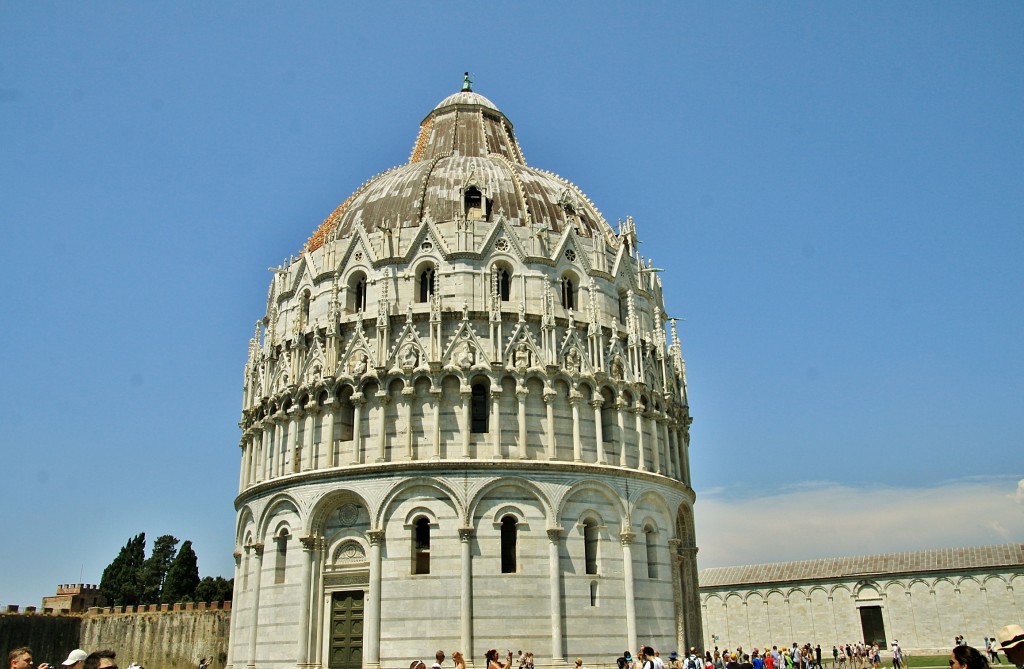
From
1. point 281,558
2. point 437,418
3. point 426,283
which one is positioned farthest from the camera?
point 426,283

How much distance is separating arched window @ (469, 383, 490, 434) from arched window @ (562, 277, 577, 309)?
5.90 meters

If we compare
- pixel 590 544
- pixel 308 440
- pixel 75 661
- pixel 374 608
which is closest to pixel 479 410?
pixel 590 544

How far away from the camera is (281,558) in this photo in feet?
119

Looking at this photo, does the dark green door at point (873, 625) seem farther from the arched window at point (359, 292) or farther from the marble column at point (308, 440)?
the arched window at point (359, 292)

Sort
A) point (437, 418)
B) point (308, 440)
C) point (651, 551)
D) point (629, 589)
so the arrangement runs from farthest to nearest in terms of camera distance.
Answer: point (651, 551), point (308, 440), point (437, 418), point (629, 589)

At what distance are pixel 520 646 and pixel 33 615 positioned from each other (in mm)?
46650

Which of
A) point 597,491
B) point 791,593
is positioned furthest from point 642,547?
point 791,593

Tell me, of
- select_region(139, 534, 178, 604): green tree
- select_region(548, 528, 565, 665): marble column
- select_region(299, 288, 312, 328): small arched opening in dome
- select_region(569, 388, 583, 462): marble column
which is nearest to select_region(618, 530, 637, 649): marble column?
select_region(548, 528, 565, 665): marble column

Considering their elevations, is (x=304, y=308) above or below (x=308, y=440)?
above

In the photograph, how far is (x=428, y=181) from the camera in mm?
42281

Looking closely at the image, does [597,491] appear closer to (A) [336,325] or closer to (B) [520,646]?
(B) [520,646]

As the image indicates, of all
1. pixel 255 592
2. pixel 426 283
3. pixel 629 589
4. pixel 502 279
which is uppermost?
pixel 502 279

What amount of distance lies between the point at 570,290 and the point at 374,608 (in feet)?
52.7

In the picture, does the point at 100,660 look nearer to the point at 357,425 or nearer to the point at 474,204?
the point at 357,425
